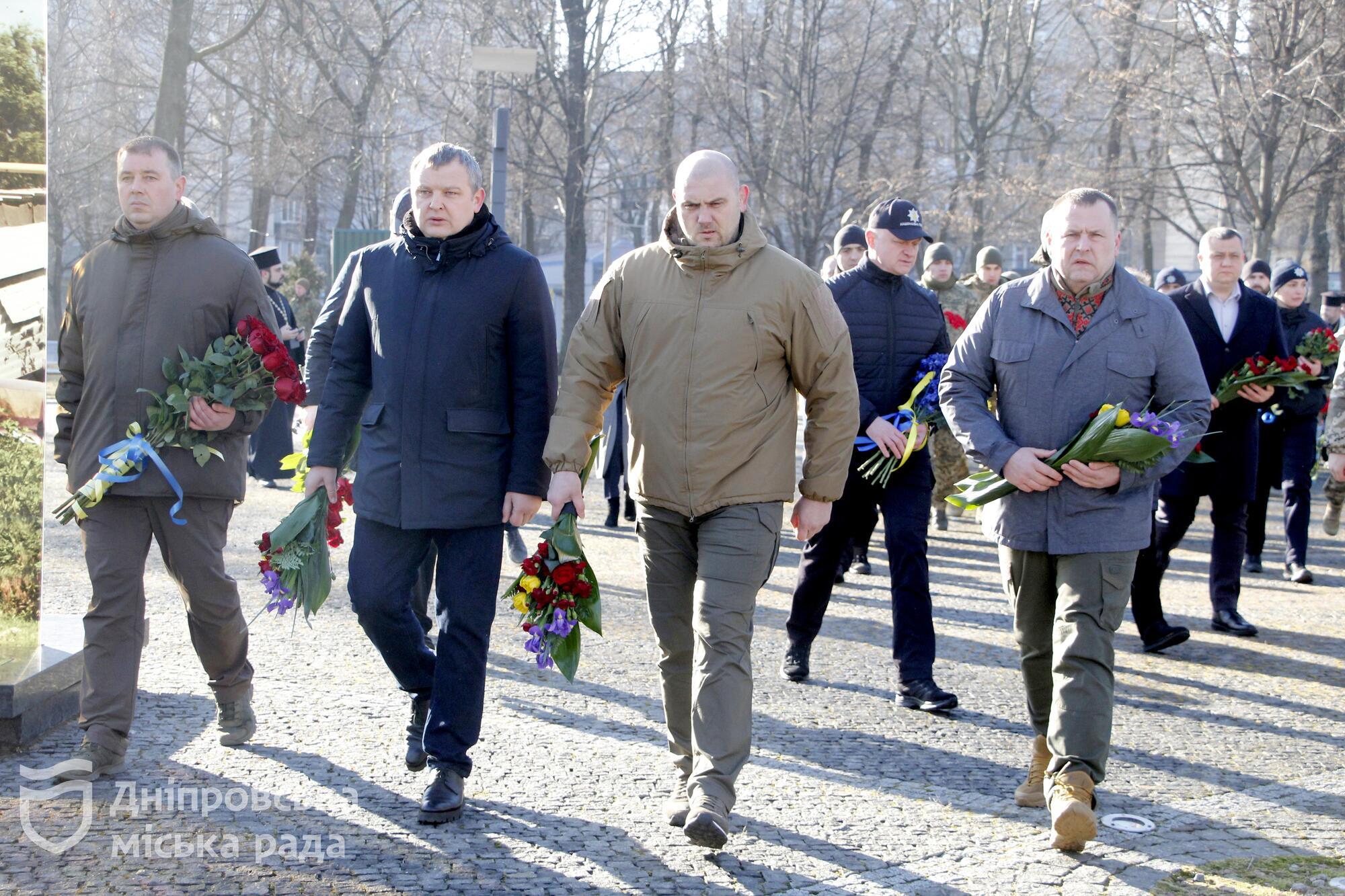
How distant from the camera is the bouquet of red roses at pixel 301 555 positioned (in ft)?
16.8

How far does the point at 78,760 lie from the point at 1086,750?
3.38 meters

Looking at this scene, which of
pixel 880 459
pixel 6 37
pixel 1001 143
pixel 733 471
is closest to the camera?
pixel 733 471

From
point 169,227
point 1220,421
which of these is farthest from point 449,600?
point 1220,421

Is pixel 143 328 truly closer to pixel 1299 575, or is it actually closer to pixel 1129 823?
pixel 1129 823

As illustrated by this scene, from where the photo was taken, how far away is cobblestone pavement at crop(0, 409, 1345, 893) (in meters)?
4.33

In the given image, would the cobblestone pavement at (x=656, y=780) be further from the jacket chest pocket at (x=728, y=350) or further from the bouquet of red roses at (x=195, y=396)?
the jacket chest pocket at (x=728, y=350)

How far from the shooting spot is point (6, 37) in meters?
5.36

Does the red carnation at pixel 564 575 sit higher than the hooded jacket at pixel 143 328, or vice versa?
the hooded jacket at pixel 143 328

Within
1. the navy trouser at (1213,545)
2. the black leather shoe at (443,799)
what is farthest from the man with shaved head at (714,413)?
the navy trouser at (1213,545)

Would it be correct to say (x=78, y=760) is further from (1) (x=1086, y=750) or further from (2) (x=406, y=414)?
(1) (x=1086, y=750)

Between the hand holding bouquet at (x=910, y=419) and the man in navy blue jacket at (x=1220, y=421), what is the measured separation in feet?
6.18

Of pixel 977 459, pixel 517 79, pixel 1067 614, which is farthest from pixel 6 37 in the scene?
pixel 517 79

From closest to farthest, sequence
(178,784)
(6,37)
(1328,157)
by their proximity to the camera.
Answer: (178,784), (6,37), (1328,157)

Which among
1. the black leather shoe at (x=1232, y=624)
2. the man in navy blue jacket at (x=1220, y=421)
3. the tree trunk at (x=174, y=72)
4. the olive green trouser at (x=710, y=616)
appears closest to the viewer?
the olive green trouser at (x=710, y=616)
